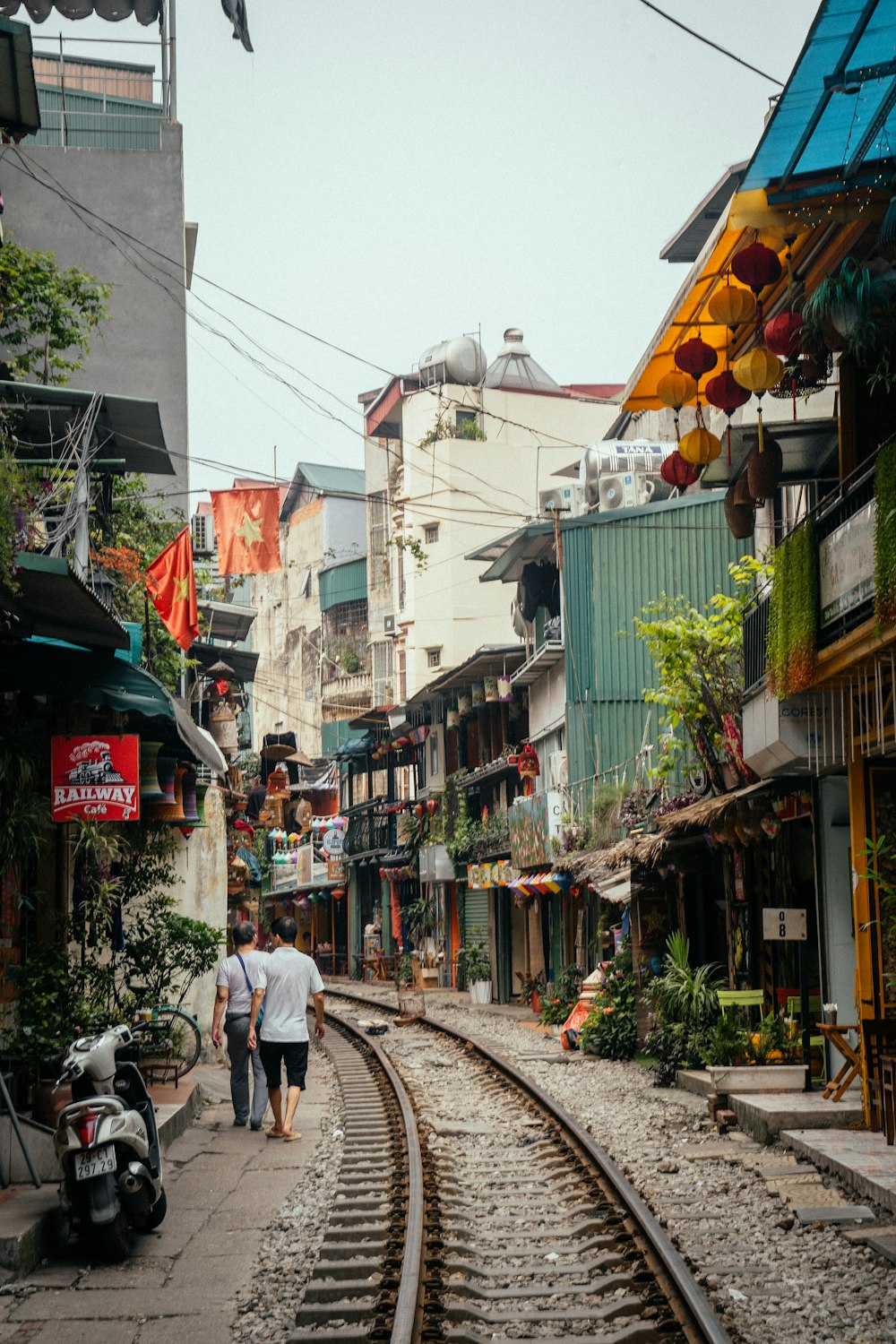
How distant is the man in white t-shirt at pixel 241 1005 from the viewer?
12.8 meters

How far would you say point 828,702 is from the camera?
1266 cm

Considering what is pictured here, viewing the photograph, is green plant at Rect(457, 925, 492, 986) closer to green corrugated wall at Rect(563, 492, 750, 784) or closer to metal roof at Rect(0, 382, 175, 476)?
green corrugated wall at Rect(563, 492, 750, 784)

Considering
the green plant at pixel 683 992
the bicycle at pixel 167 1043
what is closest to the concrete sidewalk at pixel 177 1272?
the bicycle at pixel 167 1043

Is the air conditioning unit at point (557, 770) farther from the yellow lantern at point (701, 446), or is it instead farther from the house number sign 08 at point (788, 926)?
the yellow lantern at point (701, 446)

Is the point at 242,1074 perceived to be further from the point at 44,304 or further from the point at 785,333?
the point at 44,304

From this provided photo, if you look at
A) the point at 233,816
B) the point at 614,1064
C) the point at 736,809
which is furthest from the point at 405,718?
the point at 736,809

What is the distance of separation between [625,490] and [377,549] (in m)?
30.9

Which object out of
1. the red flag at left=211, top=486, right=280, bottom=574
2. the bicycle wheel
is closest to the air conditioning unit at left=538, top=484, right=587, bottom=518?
the red flag at left=211, top=486, right=280, bottom=574

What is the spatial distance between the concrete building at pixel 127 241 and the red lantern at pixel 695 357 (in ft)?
48.5

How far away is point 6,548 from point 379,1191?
497 cm

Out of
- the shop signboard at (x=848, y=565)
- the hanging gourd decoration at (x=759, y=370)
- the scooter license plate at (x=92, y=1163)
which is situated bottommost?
the scooter license plate at (x=92, y=1163)

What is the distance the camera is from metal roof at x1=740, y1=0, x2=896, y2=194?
8547mm

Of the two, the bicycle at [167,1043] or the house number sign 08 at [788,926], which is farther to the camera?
the bicycle at [167,1043]

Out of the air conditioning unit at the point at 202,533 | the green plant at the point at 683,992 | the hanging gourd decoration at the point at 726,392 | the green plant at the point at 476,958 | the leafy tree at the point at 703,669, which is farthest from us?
the green plant at the point at 476,958
